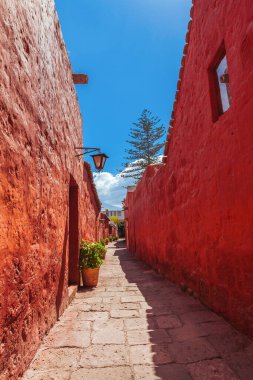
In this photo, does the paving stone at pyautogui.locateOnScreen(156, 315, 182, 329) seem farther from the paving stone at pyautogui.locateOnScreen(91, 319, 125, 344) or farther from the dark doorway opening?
the dark doorway opening

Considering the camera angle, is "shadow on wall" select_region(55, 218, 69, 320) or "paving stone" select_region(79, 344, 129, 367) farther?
"shadow on wall" select_region(55, 218, 69, 320)

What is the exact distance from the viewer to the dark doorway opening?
5.80 m

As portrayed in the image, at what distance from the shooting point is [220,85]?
397cm

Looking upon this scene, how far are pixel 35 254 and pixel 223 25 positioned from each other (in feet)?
12.4

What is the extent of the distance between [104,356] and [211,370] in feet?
3.33

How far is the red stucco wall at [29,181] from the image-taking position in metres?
2.07

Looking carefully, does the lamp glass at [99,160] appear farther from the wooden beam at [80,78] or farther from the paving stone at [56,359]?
the paving stone at [56,359]

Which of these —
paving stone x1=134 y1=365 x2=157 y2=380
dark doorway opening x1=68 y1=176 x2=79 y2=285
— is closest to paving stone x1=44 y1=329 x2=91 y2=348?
paving stone x1=134 y1=365 x2=157 y2=380

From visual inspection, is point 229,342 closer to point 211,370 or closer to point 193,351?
point 193,351

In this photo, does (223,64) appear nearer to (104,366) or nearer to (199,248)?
(199,248)

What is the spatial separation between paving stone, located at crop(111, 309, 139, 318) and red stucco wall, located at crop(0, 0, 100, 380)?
79 cm

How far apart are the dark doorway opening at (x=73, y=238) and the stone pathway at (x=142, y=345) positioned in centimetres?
124

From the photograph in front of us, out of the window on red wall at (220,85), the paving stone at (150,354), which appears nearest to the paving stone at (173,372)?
the paving stone at (150,354)

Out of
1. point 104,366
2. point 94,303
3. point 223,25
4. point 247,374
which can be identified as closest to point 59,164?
point 94,303
